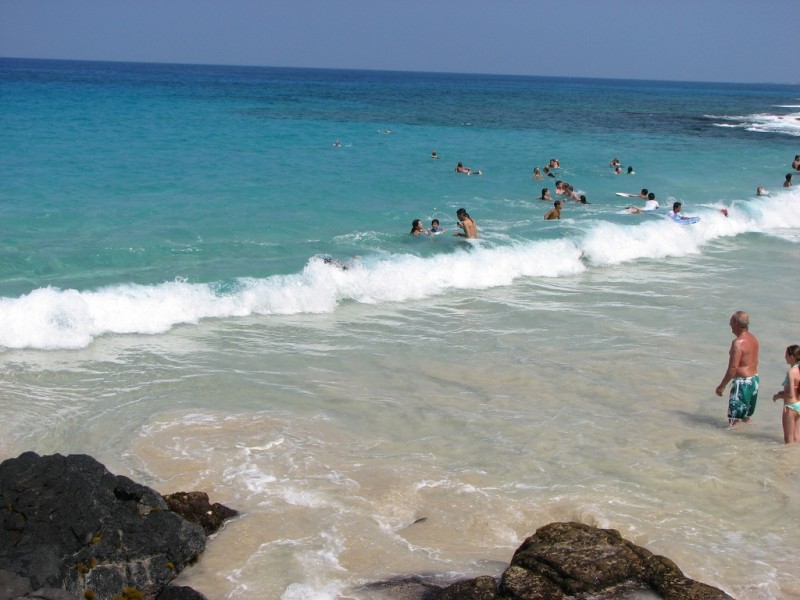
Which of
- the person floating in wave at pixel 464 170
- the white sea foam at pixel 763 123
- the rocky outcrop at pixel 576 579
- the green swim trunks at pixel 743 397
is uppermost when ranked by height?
the white sea foam at pixel 763 123

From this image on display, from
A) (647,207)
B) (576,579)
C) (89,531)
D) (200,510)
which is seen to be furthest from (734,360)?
(647,207)

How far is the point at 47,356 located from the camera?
11.0m

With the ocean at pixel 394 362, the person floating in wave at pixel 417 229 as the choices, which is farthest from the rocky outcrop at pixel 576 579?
the person floating in wave at pixel 417 229

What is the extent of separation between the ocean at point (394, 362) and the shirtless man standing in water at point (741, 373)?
23 centimetres

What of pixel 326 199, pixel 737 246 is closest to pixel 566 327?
pixel 737 246

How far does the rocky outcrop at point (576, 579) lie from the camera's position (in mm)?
5391

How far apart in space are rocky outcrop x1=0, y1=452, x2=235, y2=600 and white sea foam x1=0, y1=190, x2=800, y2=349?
18.6 feet

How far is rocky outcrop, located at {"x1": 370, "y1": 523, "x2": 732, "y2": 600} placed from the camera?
5.39m

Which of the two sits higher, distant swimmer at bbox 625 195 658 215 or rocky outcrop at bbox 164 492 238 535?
distant swimmer at bbox 625 195 658 215

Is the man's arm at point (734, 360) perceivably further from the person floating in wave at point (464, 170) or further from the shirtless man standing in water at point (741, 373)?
the person floating in wave at point (464, 170)

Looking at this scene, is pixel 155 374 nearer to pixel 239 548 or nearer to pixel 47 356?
pixel 47 356

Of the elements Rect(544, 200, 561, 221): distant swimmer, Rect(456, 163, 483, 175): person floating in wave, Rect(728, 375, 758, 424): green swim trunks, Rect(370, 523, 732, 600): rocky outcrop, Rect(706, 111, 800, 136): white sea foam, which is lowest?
Rect(370, 523, 732, 600): rocky outcrop

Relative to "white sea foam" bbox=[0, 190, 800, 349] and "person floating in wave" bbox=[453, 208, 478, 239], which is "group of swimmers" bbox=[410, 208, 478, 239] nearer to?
"person floating in wave" bbox=[453, 208, 478, 239]

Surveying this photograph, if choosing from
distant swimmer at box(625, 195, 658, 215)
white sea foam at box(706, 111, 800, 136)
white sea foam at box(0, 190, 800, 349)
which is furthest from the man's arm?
white sea foam at box(706, 111, 800, 136)
